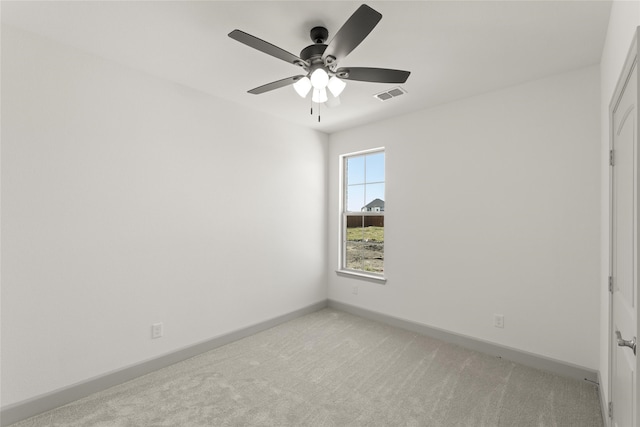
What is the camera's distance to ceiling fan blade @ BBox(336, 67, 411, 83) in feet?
6.41

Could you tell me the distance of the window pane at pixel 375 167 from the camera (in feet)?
13.5

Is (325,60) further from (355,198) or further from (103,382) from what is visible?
(103,382)

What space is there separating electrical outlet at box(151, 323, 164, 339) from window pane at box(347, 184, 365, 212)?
2.79 m

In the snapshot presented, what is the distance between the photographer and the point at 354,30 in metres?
1.57

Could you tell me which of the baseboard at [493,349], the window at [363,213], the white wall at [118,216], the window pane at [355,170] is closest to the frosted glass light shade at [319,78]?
the white wall at [118,216]

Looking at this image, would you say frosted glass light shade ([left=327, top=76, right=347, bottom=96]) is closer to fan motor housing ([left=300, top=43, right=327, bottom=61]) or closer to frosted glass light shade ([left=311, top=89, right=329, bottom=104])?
frosted glass light shade ([left=311, top=89, right=329, bottom=104])

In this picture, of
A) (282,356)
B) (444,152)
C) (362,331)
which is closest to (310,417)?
(282,356)

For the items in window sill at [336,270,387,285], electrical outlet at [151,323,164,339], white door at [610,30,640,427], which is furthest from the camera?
window sill at [336,270,387,285]

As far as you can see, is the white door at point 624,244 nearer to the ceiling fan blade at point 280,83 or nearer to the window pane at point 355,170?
the ceiling fan blade at point 280,83

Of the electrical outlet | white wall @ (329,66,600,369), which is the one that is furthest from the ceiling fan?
the electrical outlet

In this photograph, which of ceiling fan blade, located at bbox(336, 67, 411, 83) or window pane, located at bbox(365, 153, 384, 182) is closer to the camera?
ceiling fan blade, located at bbox(336, 67, 411, 83)

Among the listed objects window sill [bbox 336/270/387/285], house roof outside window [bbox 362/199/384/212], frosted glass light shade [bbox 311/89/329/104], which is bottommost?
window sill [bbox 336/270/387/285]

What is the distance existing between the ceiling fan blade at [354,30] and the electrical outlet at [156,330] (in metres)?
2.67

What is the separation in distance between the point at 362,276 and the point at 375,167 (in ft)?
4.93
